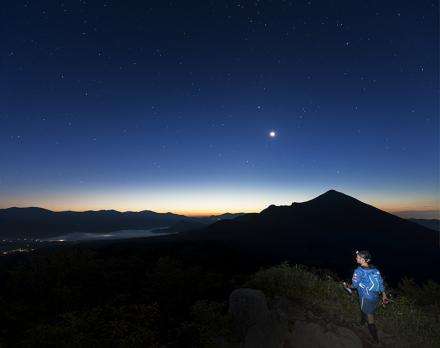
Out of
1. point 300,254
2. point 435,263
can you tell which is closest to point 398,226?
point 435,263

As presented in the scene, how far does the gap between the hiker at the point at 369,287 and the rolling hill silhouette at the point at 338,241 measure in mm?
104293

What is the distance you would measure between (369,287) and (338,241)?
168021 millimetres

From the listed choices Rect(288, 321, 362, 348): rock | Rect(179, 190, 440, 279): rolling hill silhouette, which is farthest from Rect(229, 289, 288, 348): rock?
Rect(179, 190, 440, 279): rolling hill silhouette

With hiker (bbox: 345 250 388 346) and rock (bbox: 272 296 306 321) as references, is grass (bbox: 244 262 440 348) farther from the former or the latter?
hiker (bbox: 345 250 388 346)

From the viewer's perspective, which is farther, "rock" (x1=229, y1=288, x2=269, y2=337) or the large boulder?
"rock" (x1=229, y1=288, x2=269, y2=337)

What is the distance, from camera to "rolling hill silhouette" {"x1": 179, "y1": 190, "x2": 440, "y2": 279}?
423ft

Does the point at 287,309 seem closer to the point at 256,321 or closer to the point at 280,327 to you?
the point at 280,327

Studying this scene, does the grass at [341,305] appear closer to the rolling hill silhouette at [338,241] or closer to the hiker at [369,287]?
the hiker at [369,287]

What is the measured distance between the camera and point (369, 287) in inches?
319

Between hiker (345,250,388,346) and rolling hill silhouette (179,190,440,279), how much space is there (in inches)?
4106

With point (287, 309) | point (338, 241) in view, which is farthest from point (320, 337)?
point (338, 241)

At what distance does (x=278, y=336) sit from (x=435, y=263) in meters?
154

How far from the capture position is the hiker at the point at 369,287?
Result: 8.05 meters

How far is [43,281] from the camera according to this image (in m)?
12.5
